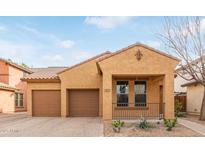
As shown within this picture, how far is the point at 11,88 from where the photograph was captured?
2727 cm

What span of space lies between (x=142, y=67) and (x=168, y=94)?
2478 mm

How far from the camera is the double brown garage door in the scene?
66.3ft

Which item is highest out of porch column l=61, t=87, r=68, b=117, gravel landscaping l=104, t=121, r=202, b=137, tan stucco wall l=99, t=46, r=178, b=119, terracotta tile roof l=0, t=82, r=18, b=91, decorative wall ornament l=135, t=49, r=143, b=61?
decorative wall ornament l=135, t=49, r=143, b=61

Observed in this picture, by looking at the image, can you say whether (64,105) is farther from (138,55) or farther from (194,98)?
(194,98)

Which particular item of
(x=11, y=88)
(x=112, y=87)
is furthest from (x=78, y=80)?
(x=11, y=88)

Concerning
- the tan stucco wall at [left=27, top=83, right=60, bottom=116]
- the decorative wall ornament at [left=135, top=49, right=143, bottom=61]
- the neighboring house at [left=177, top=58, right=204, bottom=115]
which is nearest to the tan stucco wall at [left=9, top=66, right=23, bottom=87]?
the tan stucco wall at [left=27, top=83, right=60, bottom=116]

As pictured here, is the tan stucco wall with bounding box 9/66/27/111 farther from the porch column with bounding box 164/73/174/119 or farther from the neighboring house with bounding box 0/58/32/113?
the porch column with bounding box 164/73/174/119

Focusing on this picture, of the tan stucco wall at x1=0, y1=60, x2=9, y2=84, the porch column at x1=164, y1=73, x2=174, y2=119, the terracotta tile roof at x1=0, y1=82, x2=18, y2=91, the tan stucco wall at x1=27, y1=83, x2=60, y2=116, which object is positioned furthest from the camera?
the tan stucco wall at x1=0, y1=60, x2=9, y2=84

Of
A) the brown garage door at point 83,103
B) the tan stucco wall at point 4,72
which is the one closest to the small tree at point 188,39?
the brown garage door at point 83,103

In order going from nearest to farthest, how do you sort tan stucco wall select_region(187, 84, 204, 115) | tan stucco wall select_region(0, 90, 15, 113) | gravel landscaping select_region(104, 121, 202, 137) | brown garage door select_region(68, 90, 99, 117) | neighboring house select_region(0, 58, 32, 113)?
gravel landscaping select_region(104, 121, 202, 137) < brown garage door select_region(68, 90, 99, 117) < tan stucco wall select_region(187, 84, 204, 115) < tan stucco wall select_region(0, 90, 15, 113) < neighboring house select_region(0, 58, 32, 113)

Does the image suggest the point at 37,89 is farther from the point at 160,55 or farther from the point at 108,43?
the point at 160,55

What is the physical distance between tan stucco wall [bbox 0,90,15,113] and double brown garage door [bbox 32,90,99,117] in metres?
7.30
